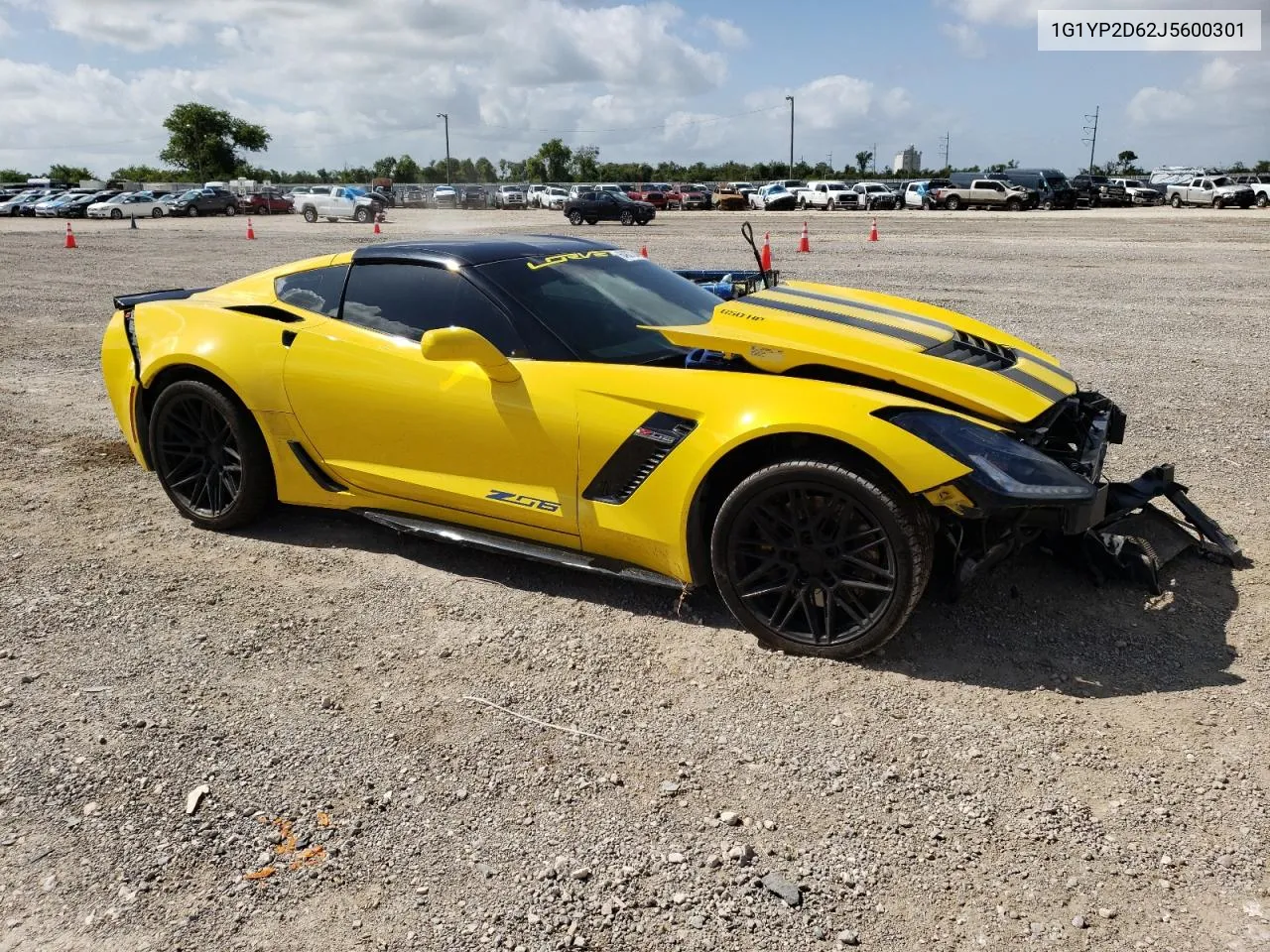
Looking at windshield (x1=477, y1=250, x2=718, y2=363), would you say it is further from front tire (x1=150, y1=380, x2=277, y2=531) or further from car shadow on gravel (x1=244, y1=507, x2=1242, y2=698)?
front tire (x1=150, y1=380, x2=277, y2=531)

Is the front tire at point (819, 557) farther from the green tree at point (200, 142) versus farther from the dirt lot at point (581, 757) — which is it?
the green tree at point (200, 142)

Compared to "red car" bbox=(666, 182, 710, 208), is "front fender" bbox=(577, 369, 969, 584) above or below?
below

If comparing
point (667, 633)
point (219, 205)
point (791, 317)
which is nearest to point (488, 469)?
point (667, 633)

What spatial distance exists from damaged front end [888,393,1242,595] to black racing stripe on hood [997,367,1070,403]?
0.16 ft

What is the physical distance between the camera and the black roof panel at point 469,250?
14.0ft

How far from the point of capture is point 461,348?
3676 mm

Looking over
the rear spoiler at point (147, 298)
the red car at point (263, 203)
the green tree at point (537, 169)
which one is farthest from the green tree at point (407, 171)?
the rear spoiler at point (147, 298)

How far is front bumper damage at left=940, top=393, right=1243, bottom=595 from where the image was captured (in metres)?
3.10

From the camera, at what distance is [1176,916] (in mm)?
2252

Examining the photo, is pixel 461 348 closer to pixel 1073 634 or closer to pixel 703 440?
pixel 703 440

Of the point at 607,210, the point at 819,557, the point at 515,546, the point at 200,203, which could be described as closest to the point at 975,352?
the point at 819,557

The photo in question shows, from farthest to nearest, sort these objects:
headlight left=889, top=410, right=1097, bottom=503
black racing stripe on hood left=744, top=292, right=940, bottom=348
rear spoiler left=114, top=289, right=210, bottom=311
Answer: rear spoiler left=114, top=289, right=210, bottom=311, black racing stripe on hood left=744, top=292, right=940, bottom=348, headlight left=889, top=410, right=1097, bottom=503

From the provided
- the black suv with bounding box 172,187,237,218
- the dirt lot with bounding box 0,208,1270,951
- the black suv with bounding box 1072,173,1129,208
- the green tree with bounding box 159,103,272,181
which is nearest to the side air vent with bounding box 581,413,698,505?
the dirt lot with bounding box 0,208,1270,951

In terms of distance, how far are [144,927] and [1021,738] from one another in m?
2.45
